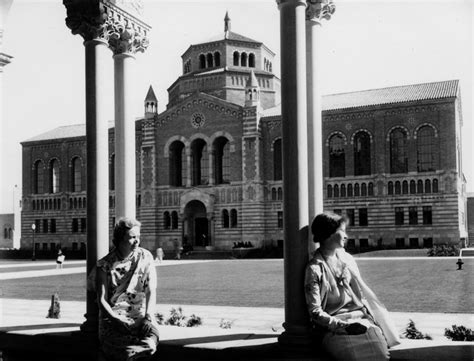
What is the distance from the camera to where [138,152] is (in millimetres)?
61844

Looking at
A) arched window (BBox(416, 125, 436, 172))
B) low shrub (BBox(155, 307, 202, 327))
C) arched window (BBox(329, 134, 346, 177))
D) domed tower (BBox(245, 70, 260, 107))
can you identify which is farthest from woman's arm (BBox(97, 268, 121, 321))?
domed tower (BBox(245, 70, 260, 107))

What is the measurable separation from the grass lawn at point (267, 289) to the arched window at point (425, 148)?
2483 cm

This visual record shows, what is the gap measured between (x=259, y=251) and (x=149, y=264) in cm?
4546

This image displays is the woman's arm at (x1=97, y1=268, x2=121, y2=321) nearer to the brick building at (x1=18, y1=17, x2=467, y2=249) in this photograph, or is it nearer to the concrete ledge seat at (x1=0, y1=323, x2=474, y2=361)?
the concrete ledge seat at (x1=0, y1=323, x2=474, y2=361)

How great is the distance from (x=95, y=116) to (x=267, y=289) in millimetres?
13727

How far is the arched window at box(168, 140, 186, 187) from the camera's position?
A: 60.1 meters

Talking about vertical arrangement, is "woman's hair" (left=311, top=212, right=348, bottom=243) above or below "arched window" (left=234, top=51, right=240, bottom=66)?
below

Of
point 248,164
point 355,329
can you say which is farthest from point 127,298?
point 248,164

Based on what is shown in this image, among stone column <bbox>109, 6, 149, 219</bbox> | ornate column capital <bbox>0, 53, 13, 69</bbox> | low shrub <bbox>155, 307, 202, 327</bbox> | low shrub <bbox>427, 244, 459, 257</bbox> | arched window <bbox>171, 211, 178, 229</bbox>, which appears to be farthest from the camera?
arched window <bbox>171, 211, 178, 229</bbox>

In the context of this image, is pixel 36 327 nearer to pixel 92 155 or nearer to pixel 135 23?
pixel 92 155

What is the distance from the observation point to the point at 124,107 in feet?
26.0

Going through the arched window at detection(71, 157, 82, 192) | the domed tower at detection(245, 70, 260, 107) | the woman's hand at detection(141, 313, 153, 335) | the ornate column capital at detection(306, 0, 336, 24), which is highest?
the domed tower at detection(245, 70, 260, 107)

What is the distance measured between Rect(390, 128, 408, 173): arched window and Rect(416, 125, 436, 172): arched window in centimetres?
115

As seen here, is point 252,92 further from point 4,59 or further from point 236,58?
point 4,59
